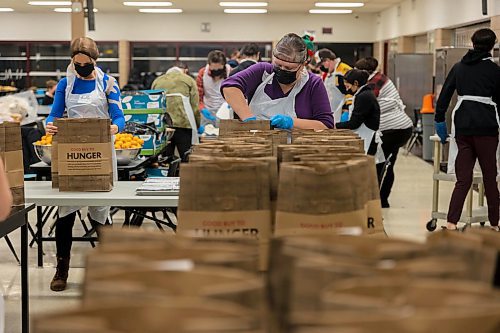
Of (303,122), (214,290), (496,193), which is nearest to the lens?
(214,290)

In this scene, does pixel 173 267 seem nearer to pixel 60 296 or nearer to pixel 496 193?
pixel 60 296

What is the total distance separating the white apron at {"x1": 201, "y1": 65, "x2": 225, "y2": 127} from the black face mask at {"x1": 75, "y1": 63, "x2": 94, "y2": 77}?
4.53m

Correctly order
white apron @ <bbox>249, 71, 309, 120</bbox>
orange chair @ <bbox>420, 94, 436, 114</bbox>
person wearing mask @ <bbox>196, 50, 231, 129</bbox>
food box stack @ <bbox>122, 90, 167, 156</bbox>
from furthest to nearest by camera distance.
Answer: orange chair @ <bbox>420, 94, 436, 114</bbox>
person wearing mask @ <bbox>196, 50, 231, 129</bbox>
food box stack @ <bbox>122, 90, 167, 156</bbox>
white apron @ <bbox>249, 71, 309, 120</bbox>

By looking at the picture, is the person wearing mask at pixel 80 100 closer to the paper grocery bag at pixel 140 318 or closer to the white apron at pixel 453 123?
the white apron at pixel 453 123

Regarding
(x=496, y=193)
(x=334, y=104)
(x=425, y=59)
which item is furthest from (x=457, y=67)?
(x=425, y=59)

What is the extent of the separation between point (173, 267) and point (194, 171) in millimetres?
740

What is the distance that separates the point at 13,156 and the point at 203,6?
50.8 feet

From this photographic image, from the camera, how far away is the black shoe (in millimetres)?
5574

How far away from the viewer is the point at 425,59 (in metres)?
15.0

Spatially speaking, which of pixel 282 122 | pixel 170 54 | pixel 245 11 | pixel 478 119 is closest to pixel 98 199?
pixel 282 122

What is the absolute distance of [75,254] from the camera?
6.75m

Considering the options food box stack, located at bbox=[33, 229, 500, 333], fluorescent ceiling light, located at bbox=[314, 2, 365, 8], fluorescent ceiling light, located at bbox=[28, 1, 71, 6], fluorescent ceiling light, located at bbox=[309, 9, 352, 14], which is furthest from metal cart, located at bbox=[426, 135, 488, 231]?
fluorescent ceiling light, located at bbox=[309, 9, 352, 14]

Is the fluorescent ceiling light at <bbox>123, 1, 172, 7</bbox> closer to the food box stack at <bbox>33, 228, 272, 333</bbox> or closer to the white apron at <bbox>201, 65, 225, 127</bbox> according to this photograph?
the white apron at <bbox>201, 65, 225, 127</bbox>

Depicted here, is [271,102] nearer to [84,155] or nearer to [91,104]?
[84,155]
